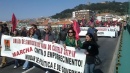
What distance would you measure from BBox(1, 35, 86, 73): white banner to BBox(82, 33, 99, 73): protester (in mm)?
377

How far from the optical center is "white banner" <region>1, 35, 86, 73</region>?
9.16 metres

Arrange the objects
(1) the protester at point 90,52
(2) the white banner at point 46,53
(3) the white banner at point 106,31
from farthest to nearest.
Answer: (3) the white banner at point 106,31 → (2) the white banner at point 46,53 → (1) the protester at point 90,52

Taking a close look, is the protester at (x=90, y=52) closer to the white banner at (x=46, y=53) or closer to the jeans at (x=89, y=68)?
the jeans at (x=89, y=68)

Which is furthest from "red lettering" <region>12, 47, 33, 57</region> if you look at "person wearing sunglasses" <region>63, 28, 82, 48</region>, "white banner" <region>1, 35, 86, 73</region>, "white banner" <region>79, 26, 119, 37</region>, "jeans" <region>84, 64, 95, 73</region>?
"white banner" <region>79, 26, 119, 37</region>

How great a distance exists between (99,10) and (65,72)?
16190 cm

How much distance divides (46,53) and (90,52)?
294 cm

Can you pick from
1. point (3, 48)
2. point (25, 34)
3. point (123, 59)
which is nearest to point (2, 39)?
point (3, 48)

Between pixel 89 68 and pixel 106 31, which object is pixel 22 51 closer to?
pixel 89 68

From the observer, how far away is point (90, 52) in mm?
8234

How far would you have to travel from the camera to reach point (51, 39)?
1144cm

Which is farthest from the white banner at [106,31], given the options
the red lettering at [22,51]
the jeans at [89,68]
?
the jeans at [89,68]

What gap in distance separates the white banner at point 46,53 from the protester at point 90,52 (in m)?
0.38

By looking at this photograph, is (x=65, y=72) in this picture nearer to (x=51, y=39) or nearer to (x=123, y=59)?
(x=51, y=39)

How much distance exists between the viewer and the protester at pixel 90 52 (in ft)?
26.9
